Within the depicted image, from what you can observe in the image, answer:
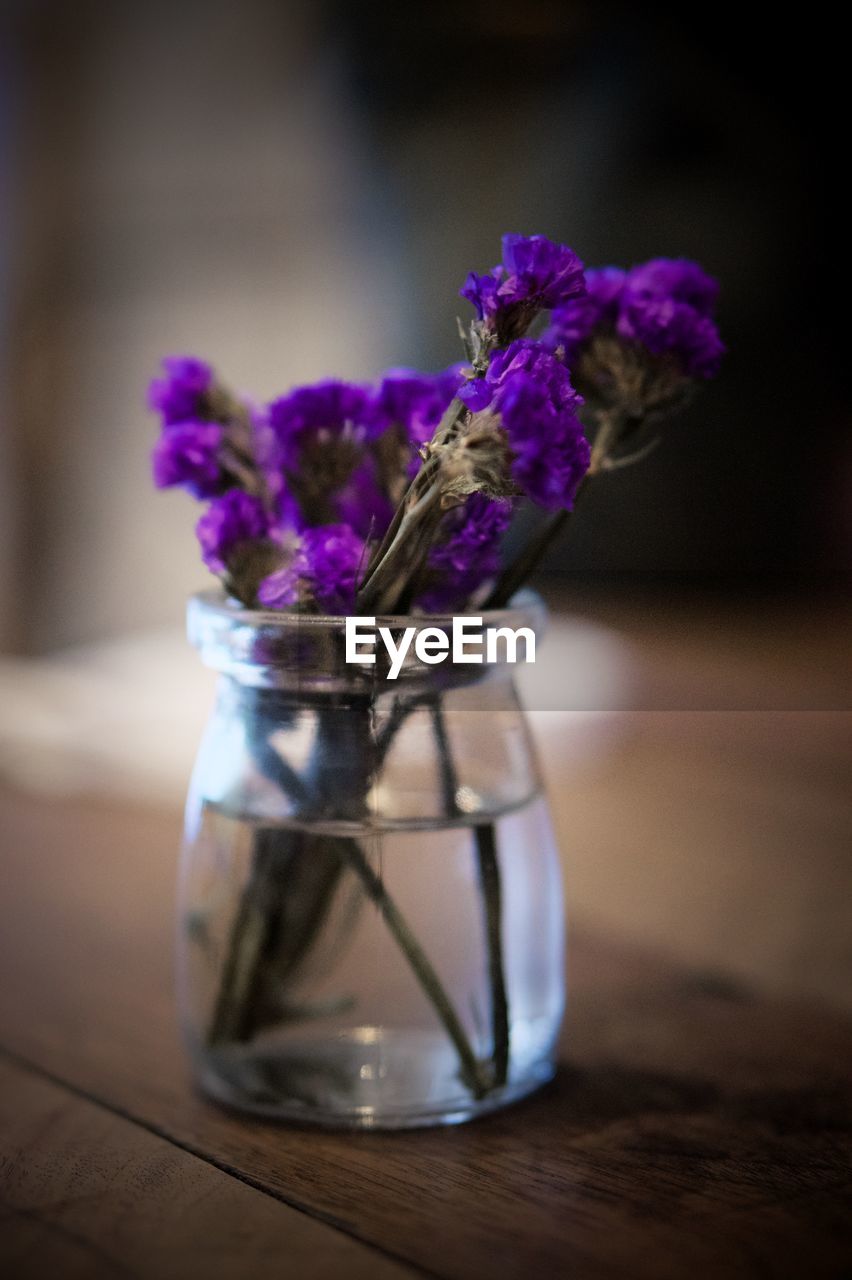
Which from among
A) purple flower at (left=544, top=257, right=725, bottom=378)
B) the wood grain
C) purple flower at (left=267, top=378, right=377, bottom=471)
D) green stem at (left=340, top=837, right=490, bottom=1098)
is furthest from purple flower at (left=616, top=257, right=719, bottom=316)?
the wood grain

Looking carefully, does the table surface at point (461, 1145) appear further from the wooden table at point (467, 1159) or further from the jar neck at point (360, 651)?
the jar neck at point (360, 651)

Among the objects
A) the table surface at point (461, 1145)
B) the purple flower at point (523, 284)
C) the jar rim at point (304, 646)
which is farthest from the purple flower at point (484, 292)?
the table surface at point (461, 1145)

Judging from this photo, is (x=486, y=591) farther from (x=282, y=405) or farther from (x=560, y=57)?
(x=560, y=57)

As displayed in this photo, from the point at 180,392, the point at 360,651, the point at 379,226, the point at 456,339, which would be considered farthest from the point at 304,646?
the point at 379,226

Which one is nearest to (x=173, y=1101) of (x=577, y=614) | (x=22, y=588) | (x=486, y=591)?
(x=486, y=591)

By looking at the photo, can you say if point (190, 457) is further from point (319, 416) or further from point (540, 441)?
point (540, 441)

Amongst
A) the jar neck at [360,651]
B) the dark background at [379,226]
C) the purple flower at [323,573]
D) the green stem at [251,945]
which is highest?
the dark background at [379,226]
